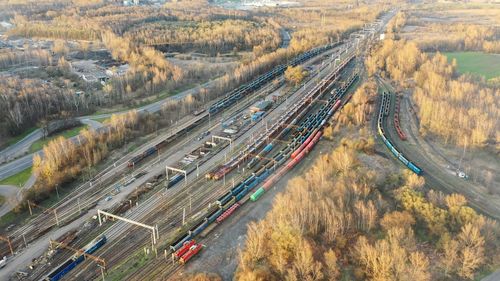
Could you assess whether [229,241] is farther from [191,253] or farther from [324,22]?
[324,22]

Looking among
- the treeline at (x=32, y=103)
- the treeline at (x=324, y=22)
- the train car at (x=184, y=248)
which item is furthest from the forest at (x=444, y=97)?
the treeline at (x=32, y=103)

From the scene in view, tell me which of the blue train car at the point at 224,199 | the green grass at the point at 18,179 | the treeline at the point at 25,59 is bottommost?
the blue train car at the point at 224,199

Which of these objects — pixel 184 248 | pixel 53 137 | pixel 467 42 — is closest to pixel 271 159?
pixel 184 248

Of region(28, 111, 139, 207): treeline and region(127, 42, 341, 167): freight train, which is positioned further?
region(127, 42, 341, 167): freight train

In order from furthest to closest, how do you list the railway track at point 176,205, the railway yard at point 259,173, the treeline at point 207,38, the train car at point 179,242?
the treeline at point 207,38 → the railway track at point 176,205 → the train car at point 179,242 → the railway yard at point 259,173

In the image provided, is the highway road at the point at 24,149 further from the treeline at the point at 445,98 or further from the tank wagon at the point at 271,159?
the treeline at the point at 445,98

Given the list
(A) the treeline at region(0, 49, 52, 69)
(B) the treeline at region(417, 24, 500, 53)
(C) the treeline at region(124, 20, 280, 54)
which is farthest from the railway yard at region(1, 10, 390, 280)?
(B) the treeline at region(417, 24, 500, 53)

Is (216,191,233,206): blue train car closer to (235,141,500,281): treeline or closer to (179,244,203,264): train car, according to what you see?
(179,244,203,264): train car
